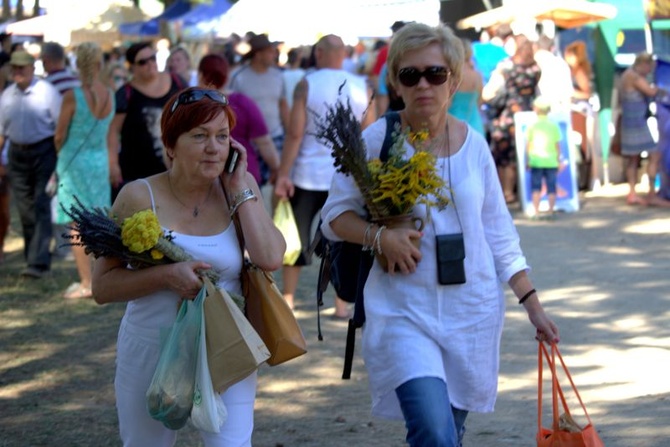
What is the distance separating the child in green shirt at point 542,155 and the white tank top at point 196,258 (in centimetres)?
1055

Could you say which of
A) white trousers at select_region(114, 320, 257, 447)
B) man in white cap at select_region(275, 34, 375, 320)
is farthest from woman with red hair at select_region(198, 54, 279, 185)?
white trousers at select_region(114, 320, 257, 447)

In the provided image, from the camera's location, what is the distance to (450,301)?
13.8 feet

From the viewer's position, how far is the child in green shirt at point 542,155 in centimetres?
1435

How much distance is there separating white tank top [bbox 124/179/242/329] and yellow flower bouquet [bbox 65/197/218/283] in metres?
0.06

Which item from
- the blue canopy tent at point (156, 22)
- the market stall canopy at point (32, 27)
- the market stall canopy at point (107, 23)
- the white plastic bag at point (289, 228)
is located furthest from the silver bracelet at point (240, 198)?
the market stall canopy at point (107, 23)

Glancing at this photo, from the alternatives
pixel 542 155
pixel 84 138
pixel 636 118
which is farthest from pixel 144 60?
pixel 636 118

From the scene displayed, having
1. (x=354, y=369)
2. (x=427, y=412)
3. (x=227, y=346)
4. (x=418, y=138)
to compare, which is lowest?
(x=354, y=369)

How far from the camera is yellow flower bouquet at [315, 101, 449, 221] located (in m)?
4.08

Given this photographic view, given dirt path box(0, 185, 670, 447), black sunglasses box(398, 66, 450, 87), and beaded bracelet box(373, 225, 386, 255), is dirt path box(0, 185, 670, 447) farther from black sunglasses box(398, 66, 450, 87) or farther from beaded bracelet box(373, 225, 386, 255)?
black sunglasses box(398, 66, 450, 87)

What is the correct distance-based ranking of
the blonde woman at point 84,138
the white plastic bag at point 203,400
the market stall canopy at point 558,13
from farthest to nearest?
the market stall canopy at point 558,13
the blonde woman at point 84,138
the white plastic bag at point 203,400

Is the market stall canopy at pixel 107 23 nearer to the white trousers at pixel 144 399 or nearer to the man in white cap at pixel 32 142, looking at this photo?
the man in white cap at pixel 32 142

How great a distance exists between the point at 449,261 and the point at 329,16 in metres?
20.8

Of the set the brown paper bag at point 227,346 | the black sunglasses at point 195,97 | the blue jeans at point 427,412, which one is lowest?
the blue jeans at point 427,412

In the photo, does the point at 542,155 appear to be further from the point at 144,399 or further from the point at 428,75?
the point at 144,399
